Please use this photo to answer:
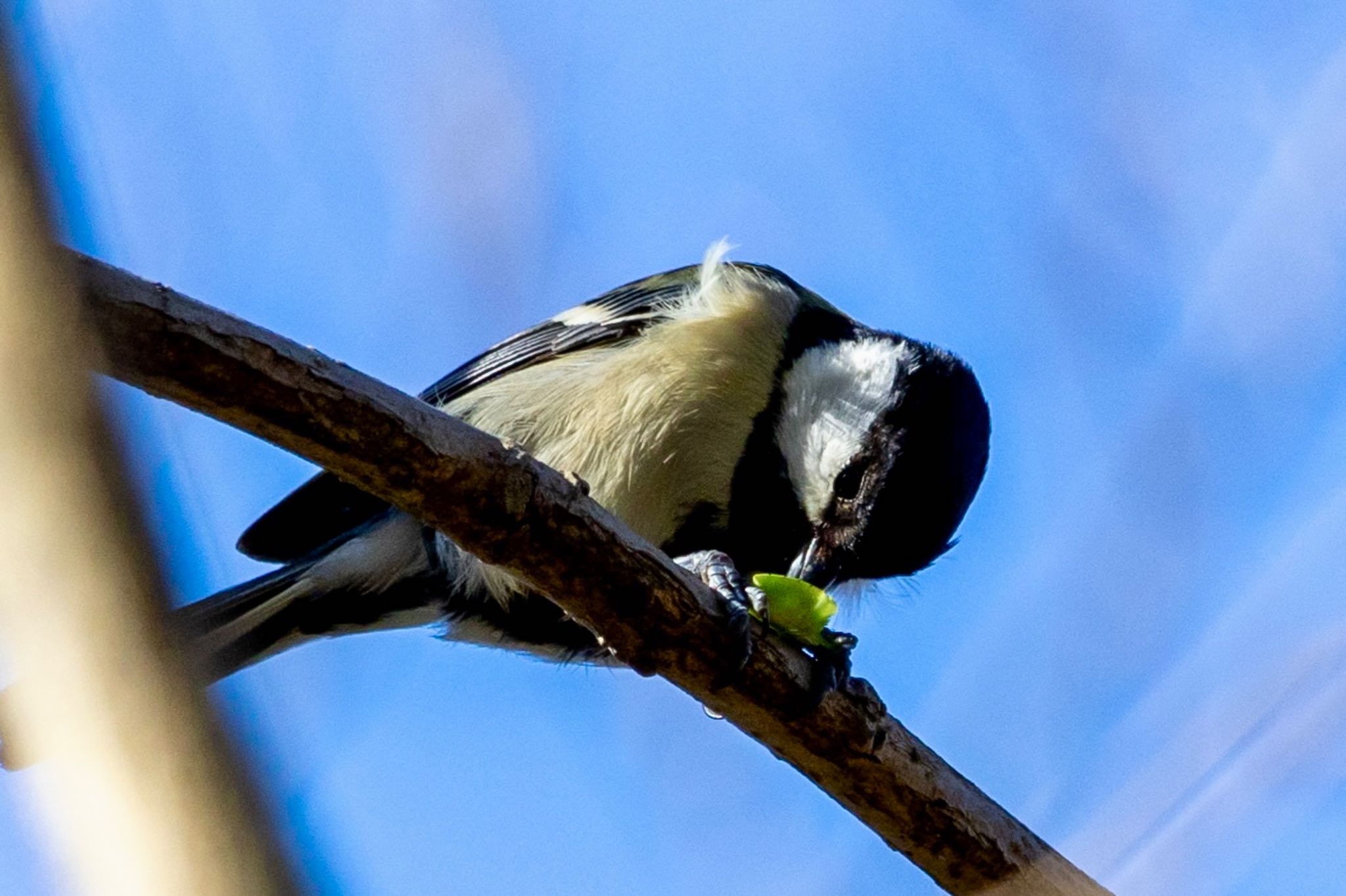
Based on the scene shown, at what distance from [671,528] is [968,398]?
30.9 inches

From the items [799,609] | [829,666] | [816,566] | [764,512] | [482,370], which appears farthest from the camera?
[482,370]

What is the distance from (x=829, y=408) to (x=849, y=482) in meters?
0.21

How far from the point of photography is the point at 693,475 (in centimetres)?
332

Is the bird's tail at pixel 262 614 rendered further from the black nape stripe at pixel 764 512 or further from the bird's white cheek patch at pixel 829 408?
the bird's white cheek patch at pixel 829 408

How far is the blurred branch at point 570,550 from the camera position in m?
2.00

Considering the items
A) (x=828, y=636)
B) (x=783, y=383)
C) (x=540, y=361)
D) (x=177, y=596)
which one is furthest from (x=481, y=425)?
(x=177, y=596)

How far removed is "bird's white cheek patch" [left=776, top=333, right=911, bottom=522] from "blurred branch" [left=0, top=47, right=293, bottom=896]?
2.67 meters

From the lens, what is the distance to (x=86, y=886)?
2.03 feet

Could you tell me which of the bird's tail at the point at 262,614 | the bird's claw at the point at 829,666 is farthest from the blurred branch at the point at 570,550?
the bird's tail at the point at 262,614

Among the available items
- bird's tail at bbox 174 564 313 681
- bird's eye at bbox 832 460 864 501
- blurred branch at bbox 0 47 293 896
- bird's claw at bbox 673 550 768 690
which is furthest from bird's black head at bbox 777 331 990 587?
blurred branch at bbox 0 47 293 896

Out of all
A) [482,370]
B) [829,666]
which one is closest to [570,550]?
[829,666]

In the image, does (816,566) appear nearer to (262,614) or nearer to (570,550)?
(570,550)

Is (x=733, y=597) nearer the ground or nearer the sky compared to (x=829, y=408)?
nearer the ground

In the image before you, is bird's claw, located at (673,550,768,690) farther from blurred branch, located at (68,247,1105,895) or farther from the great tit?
the great tit
